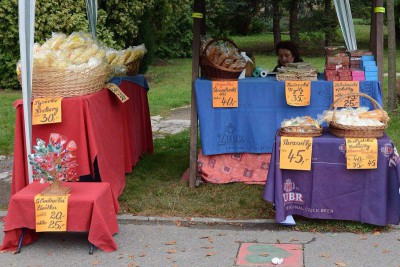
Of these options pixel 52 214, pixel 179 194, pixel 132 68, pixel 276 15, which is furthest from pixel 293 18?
pixel 52 214

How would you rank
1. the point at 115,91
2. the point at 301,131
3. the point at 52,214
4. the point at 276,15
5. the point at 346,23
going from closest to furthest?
1. the point at 52,214
2. the point at 301,131
3. the point at 115,91
4. the point at 346,23
5. the point at 276,15

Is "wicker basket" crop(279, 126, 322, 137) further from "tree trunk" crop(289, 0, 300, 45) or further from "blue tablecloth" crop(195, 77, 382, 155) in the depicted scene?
"tree trunk" crop(289, 0, 300, 45)

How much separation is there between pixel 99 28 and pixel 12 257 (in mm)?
10476

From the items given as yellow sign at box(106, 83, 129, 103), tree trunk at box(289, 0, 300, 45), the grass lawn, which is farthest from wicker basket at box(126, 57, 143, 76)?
tree trunk at box(289, 0, 300, 45)

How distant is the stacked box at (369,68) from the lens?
615 cm

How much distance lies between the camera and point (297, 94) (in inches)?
A: 241

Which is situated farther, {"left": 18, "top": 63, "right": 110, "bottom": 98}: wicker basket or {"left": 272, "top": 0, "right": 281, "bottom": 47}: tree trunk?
{"left": 272, "top": 0, "right": 281, "bottom": 47}: tree trunk

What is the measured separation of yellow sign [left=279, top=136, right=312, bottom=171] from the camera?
16.8 feet

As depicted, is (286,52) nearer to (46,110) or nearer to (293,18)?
(46,110)

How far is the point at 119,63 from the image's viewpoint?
7.08m

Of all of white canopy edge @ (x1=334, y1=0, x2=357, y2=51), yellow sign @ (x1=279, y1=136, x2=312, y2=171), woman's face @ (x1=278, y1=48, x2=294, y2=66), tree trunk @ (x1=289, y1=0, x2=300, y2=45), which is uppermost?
tree trunk @ (x1=289, y1=0, x2=300, y2=45)

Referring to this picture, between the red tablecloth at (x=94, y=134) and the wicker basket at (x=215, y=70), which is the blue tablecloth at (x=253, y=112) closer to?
the wicker basket at (x=215, y=70)

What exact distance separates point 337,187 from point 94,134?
7.24 feet

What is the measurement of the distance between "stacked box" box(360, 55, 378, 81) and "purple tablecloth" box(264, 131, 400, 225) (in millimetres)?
1143
